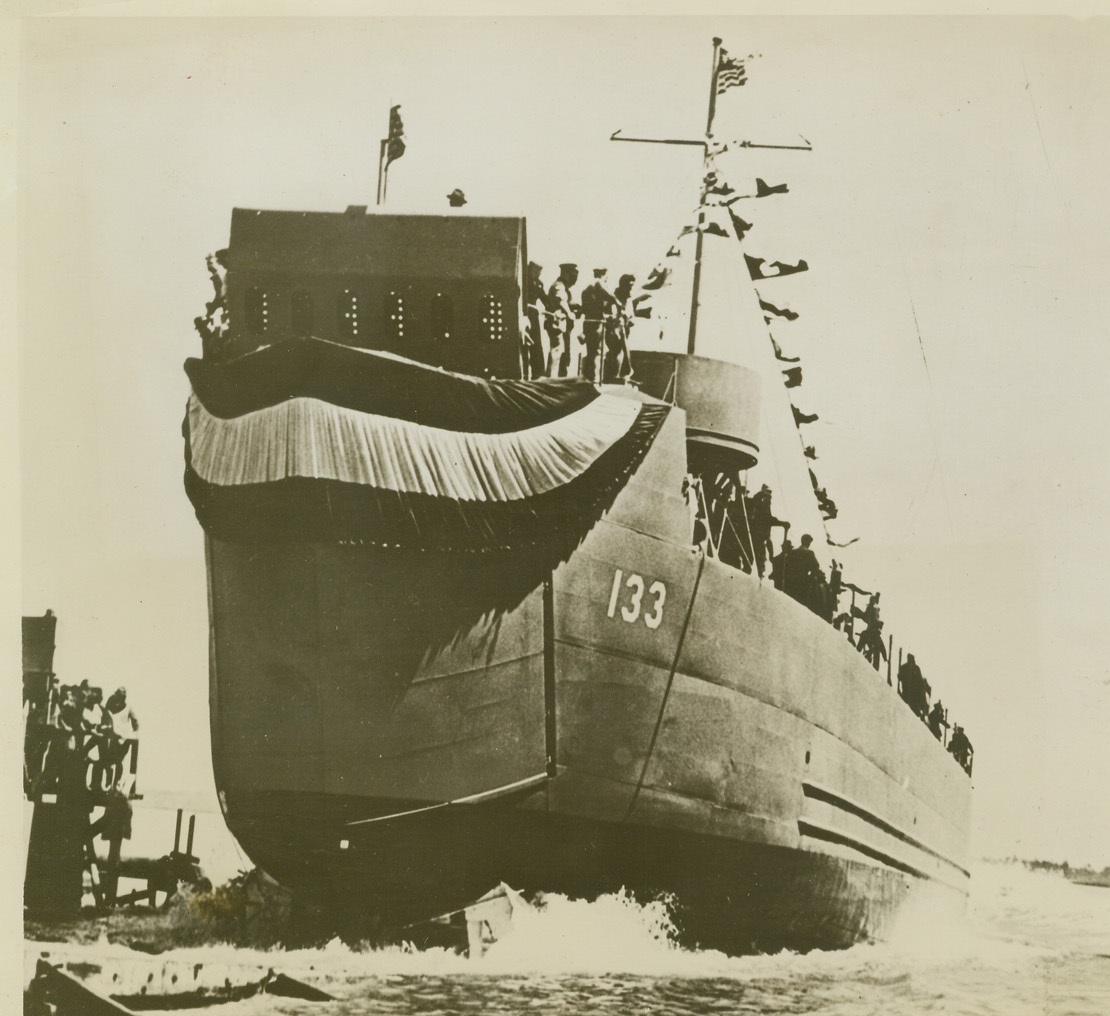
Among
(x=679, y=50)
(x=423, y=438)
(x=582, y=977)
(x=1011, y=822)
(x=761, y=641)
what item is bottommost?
(x=582, y=977)

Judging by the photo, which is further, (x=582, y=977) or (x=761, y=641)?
A: (x=761, y=641)

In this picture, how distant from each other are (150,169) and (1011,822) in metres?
3.83

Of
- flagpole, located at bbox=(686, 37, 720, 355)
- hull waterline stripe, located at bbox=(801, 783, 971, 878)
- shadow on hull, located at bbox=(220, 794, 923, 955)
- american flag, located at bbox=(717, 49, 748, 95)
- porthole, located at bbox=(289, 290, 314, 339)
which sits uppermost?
american flag, located at bbox=(717, 49, 748, 95)

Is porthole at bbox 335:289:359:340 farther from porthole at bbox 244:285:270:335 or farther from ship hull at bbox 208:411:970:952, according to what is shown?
ship hull at bbox 208:411:970:952

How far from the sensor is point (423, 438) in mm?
4281

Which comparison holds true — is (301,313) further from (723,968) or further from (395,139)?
(723,968)

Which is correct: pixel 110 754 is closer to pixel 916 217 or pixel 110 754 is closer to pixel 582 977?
pixel 582 977

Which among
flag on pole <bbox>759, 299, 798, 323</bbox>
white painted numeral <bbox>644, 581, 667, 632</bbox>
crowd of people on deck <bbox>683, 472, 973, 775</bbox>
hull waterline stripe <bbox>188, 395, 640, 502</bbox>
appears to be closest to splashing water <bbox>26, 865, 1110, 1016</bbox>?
crowd of people on deck <bbox>683, 472, 973, 775</bbox>

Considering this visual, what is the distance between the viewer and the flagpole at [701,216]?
14.7ft

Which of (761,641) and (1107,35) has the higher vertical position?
(1107,35)

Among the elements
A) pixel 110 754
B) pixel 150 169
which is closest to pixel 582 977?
pixel 110 754

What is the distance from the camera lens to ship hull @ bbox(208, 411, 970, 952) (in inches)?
169

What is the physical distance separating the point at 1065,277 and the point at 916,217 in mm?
585

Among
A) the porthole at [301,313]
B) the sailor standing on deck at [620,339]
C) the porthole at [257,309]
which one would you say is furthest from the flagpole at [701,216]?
the porthole at [257,309]
